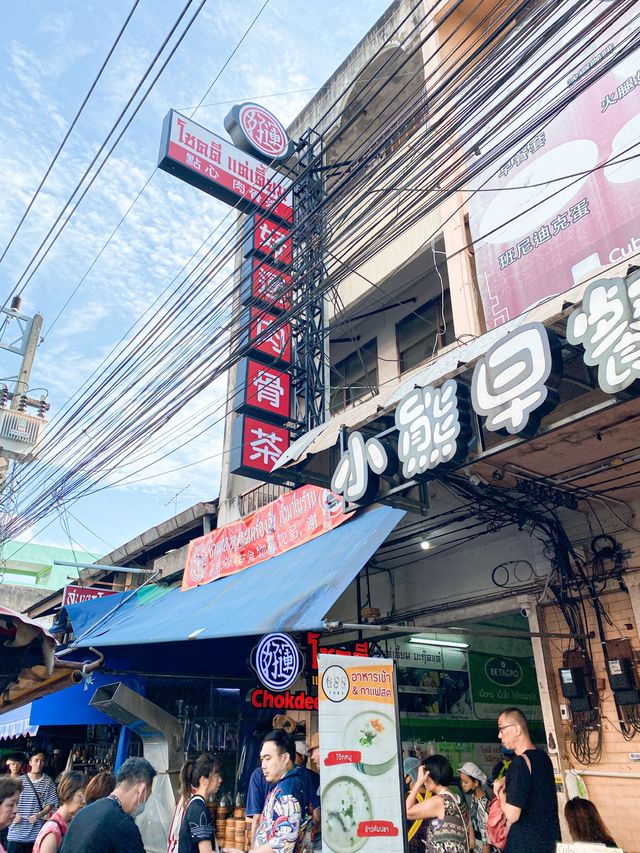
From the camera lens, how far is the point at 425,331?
11547 mm

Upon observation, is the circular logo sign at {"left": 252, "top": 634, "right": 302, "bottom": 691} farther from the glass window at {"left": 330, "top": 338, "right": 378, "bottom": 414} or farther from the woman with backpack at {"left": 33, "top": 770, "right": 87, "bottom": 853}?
the glass window at {"left": 330, "top": 338, "right": 378, "bottom": 414}

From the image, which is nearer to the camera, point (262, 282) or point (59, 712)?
point (59, 712)

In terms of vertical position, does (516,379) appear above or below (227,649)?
above

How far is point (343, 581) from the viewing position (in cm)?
602

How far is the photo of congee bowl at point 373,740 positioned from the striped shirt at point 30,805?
4.90m

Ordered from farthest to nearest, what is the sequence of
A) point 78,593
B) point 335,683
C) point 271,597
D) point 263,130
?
point 78,593, point 263,130, point 271,597, point 335,683

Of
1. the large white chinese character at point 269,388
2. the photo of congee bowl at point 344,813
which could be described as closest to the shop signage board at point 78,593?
the large white chinese character at point 269,388

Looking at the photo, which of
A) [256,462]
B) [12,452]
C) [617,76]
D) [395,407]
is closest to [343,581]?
[395,407]

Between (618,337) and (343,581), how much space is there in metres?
3.33

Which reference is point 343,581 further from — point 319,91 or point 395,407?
point 319,91

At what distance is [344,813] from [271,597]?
2626 mm

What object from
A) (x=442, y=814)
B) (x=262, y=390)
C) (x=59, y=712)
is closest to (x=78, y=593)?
(x=59, y=712)

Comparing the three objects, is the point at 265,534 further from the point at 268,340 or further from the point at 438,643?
the point at 268,340

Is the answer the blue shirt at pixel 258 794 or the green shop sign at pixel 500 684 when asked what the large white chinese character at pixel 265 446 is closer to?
the green shop sign at pixel 500 684
